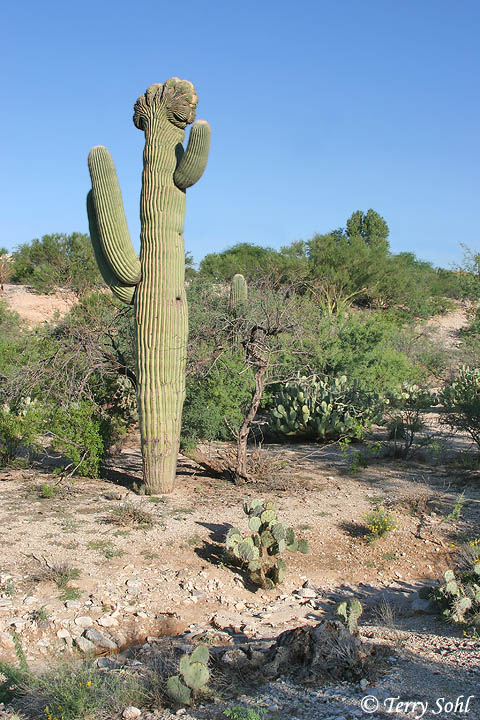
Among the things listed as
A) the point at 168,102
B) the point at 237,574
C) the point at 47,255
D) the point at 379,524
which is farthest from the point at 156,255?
the point at 47,255

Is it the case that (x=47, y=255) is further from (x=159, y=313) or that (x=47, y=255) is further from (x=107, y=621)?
(x=107, y=621)

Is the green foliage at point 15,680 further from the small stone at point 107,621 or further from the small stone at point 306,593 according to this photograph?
the small stone at point 306,593

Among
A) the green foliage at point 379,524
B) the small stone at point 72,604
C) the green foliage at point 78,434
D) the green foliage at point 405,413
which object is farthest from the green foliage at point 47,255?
the small stone at point 72,604

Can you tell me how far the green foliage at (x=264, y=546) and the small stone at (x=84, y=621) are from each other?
54.5 inches

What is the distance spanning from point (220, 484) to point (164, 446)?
1.01 metres

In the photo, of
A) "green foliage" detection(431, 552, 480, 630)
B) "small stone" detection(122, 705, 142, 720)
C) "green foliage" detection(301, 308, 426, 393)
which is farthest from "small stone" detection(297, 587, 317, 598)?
"green foliage" detection(301, 308, 426, 393)

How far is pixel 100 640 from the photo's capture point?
14.5ft

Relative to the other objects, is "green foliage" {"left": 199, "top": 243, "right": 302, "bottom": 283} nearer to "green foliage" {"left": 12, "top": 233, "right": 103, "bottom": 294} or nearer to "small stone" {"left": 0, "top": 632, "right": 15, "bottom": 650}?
"green foliage" {"left": 12, "top": 233, "right": 103, "bottom": 294}

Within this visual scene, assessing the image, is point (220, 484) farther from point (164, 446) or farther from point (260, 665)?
point (260, 665)

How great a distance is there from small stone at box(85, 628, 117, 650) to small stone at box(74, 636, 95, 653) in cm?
5

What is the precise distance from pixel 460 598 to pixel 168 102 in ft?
20.0

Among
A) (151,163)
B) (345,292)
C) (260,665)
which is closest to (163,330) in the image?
(151,163)

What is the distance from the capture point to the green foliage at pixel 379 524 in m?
6.30

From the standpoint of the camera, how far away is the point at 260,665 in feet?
12.4
